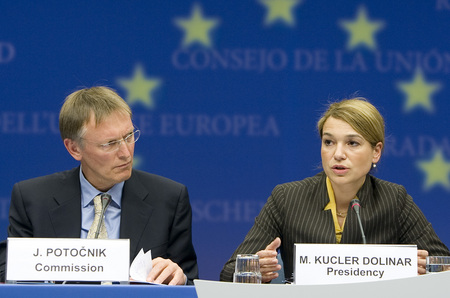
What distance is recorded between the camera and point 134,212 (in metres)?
2.71

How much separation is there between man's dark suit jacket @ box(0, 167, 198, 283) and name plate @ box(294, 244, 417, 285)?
0.65 meters

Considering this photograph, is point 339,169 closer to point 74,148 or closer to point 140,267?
point 140,267

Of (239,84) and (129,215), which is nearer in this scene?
(129,215)

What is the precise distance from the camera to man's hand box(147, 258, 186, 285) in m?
2.19

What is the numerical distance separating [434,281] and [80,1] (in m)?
2.60

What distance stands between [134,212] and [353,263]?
39.3 inches

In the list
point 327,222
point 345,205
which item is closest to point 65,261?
point 327,222

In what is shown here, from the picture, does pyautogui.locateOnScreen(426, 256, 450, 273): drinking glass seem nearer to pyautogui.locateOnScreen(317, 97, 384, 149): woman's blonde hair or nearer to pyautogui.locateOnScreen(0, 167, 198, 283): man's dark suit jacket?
pyautogui.locateOnScreen(317, 97, 384, 149): woman's blonde hair

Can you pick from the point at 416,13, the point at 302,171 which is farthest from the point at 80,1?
the point at 416,13

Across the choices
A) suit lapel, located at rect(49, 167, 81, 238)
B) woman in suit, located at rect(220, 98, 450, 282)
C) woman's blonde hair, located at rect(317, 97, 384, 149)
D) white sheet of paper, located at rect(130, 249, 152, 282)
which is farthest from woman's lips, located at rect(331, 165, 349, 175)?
suit lapel, located at rect(49, 167, 81, 238)

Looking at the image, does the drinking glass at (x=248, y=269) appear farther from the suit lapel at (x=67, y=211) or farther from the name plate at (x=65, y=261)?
the suit lapel at (x=67, y=211)

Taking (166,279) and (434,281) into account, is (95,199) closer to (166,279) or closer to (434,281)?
(166,279)

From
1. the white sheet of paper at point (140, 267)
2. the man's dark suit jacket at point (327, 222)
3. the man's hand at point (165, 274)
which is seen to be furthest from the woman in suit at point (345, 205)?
the white sheet of paper at point (140, 267)

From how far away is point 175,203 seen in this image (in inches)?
110
